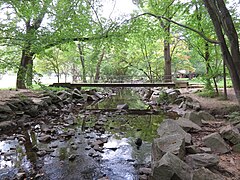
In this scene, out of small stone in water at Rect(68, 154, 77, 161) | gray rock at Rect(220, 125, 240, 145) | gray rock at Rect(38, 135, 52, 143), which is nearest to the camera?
gray rock at Rect(220, 125, 240, 145)

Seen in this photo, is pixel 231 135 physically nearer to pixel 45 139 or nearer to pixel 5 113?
pixel 45 139

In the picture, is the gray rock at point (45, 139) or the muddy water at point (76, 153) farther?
the gray rock at point (45, 139)

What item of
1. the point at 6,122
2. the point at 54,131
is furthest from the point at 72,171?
the point at 6,122

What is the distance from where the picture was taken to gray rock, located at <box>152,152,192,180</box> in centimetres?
235

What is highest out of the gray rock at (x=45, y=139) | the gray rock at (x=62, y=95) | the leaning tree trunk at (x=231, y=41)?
the leaning tree trunk at (x=231, y=41)

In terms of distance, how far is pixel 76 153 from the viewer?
3889mm

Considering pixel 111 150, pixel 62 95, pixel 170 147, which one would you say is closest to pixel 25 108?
pixel 62 95

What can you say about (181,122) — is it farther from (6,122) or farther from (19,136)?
(6,122)

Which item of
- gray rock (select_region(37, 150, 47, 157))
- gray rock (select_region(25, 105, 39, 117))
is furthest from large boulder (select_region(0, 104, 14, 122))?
gray rock (select_region(37, 150, 47, 157))

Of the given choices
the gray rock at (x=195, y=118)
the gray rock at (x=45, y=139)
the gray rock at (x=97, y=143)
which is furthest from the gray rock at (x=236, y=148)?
the gray rock at (x=45, y=139)

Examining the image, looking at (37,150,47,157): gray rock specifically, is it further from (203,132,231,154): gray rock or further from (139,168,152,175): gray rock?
(203,132,231,154): gray rock

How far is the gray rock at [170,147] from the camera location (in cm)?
271

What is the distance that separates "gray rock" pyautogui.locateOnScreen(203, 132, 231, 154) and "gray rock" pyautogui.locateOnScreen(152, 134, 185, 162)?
0.56 meters

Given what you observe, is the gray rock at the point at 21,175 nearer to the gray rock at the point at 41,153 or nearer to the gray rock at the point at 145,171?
the gray rock at the point at 41,153
